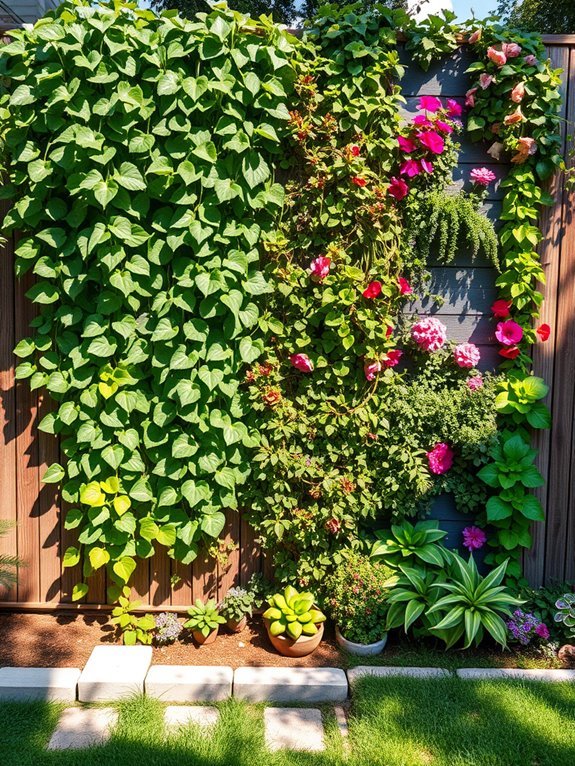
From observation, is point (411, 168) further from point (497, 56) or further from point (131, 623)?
point (131, 623)

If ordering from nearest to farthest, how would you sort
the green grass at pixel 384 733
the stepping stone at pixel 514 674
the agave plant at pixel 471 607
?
the green grass at pixel 384 733 → the stepping stone at pixel 514 674 → the agave plant at pixel 471 607

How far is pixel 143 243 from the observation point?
270 cm

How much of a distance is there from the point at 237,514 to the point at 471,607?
3.55 ft

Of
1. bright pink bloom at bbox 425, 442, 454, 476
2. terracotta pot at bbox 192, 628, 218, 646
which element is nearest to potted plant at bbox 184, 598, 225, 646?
terracotta pot at bbox 192, 628, 218, 646

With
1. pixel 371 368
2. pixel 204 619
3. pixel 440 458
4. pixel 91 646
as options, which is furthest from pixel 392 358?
pixel 91 646

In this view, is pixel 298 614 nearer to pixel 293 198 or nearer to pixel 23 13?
pixel 293 198

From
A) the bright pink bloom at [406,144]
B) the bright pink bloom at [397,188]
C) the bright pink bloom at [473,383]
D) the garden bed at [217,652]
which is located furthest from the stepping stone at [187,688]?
the bright pink bloom at [406,144]

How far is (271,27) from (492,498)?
2.21 meters

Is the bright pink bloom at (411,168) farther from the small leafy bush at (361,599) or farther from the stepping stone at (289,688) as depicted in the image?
the stepping stone at (289,688)

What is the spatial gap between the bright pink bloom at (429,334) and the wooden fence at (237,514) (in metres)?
0.12

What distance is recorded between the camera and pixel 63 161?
2643mm

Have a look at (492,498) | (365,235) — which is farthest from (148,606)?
(365,235)

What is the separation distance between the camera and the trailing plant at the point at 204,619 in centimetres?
277

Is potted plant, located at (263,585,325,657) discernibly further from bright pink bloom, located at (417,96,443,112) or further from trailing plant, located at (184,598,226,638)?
bright pink bloom, located at (417,96,443,112)
